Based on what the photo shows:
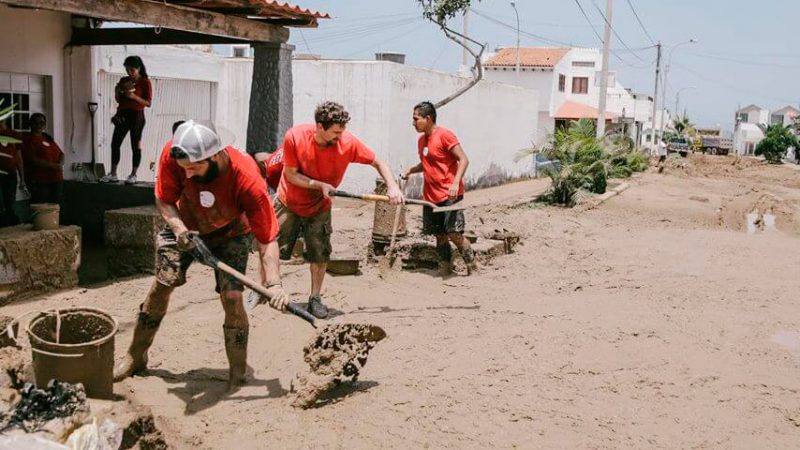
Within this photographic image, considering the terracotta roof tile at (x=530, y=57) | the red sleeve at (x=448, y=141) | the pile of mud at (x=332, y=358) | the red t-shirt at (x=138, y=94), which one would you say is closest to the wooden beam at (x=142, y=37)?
the red t-shirt at (x=138, y=94)

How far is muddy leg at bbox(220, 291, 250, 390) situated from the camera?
15.5ft

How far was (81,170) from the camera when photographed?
10078 millimetres

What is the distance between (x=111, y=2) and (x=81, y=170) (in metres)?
3.70

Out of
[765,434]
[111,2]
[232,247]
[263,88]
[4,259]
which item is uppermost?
[111,2]

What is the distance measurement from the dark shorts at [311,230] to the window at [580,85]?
54366 mm

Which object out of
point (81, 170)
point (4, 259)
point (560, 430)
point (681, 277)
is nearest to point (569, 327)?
point (560, 430)

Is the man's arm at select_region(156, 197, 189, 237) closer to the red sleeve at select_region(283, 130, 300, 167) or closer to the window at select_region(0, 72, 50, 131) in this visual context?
the red sleeve at select_region(283, 130, 300, 167)

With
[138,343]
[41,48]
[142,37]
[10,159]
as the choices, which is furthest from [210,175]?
[41,48]

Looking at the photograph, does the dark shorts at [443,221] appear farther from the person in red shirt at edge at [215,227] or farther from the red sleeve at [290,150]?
the person in red shirt at edge at [215,227]

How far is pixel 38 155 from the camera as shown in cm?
859

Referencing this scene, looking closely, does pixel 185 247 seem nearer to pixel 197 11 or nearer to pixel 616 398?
pixel 616 398

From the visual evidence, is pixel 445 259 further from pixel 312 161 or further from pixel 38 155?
pixel 38 155

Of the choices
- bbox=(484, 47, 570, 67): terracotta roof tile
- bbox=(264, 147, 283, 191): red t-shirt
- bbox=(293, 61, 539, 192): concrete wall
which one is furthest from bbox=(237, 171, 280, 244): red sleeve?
bbox=(484, 47, 570, 67): terracotta roof tile

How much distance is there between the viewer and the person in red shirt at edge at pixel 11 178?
26.9 feet
